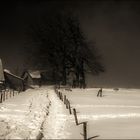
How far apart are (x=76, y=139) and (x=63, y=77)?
57025 millimetres

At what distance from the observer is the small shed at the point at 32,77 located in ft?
281

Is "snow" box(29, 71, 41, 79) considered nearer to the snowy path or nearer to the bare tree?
the bare tree

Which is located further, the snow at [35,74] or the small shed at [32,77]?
the small shed at [32,77]

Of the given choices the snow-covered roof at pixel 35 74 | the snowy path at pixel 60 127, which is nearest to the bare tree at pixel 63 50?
the snow-covered roof at pixel 35 74

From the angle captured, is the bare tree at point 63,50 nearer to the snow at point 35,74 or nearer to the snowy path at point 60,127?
the snow at point 35,74

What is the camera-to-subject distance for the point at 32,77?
3425 inches

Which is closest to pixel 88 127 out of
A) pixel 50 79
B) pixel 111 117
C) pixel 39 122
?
pixel 39 122

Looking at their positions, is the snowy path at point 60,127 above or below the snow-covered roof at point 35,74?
below

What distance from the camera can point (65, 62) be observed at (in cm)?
7369

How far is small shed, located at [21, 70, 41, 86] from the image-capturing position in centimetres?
8556

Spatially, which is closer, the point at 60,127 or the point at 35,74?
the point at 60,127

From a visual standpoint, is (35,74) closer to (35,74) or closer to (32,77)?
(35,74)

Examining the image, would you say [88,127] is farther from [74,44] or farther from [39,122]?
[74,44]

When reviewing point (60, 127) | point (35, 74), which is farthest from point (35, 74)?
point (60, 127)
